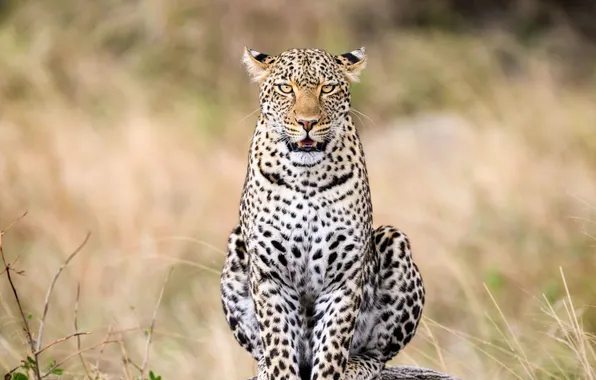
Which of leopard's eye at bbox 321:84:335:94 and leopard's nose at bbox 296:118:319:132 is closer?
leopard's nose at bbox 296:118:319:132

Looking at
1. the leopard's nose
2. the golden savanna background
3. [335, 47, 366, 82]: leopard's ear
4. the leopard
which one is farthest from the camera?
the golden savanna background

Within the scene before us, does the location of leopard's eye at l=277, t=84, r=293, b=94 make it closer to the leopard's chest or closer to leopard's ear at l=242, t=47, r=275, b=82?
leopard's ear at l=242, t=47, r=275, b=82

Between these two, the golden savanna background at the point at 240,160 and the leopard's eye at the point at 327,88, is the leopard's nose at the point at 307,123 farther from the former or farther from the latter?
the golden savanna background at the point at 240,160

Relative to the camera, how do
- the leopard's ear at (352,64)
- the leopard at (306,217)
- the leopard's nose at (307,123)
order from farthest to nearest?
the leopard's ear at (352,64) → the leopard at (306,217) → the leopard's nose at (307,123)

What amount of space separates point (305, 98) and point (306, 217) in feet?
2.24

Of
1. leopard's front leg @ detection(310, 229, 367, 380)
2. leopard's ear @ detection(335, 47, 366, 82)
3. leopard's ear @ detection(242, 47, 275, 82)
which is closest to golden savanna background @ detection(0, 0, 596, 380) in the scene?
leopard's front leg @ detection(310, 229, 367, 380)

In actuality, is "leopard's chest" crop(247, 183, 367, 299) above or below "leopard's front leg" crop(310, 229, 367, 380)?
above

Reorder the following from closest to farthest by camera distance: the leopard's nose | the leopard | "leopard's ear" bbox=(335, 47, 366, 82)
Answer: the leopard's nose < the leopard < "leopard's ear" bbox=(335, 47, 366, 82)

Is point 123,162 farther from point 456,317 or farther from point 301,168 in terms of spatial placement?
point 301,168

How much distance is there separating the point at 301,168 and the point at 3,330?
765 cm

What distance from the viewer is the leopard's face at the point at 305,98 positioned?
7.14m

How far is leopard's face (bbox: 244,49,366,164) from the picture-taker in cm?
714

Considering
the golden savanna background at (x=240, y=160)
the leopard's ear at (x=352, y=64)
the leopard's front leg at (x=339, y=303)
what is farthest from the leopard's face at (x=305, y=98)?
the golden savanna background at (x=240, y=160)

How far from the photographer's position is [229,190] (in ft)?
56.1
